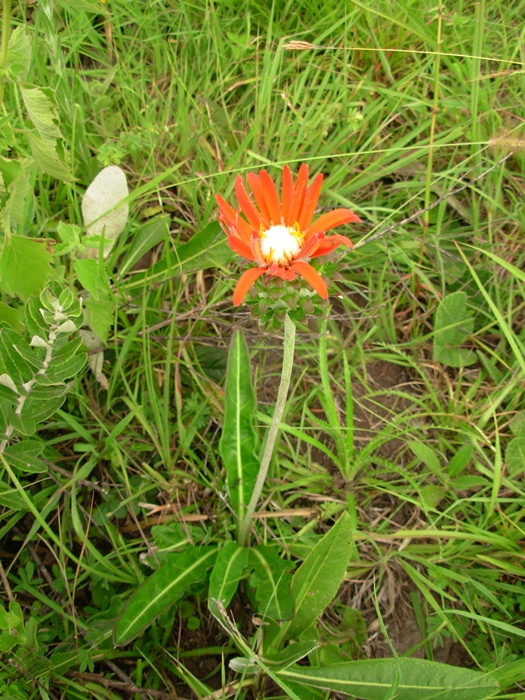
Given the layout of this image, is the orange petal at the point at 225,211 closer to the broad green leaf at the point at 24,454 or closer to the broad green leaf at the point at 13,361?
the broad green leaf at the point at 13,361

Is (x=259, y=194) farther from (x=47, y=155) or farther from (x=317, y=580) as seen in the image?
(x=317, y=580)

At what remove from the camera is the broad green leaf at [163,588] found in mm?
2104

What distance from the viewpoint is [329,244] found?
1.69m

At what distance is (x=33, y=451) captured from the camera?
2.08 m

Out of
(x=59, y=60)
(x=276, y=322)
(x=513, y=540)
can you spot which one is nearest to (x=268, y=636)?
(x=513, y=540)

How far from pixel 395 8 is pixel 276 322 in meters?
2.28

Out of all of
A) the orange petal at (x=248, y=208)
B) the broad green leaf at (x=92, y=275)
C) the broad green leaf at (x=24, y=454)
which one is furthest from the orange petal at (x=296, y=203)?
the broad green leaf at (x=24, y=454)

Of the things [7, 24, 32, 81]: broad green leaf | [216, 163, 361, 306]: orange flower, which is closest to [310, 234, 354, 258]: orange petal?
[216, 163, 361, 306]: orange flower

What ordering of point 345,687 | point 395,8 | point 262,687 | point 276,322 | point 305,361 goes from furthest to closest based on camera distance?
point 395,8
point 305,361
point 262,687
point 345,687
point 276,322

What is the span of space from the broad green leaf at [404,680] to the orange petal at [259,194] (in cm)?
148

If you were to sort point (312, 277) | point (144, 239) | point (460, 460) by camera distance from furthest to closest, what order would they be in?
1. point (144, 239)
2. point (460, 460)
3. point (312, 277)

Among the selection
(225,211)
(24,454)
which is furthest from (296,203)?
(24,454)

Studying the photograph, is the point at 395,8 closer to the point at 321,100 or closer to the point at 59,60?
the point at 321,100

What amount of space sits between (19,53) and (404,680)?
2.37m
